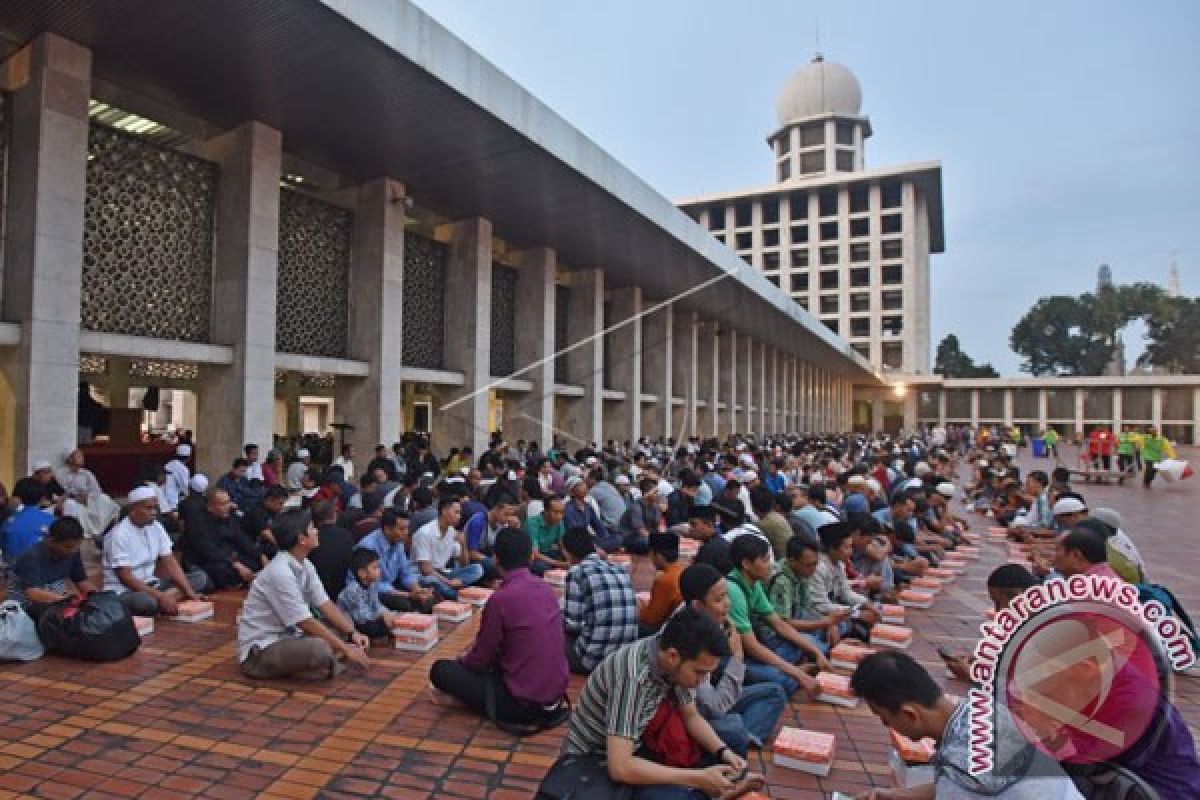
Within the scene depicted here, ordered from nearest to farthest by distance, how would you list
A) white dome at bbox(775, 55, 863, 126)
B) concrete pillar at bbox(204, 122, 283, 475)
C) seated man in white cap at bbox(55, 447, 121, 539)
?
seated man in white cap at bbox(55, 447, 121, 539), concrete pillar at bbox(204, 122, 283, 475), white dome at bbox(775, 55, 863, 126)

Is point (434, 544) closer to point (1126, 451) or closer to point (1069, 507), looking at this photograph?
point (1069, 507)

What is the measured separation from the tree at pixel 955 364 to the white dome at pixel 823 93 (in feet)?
98.1

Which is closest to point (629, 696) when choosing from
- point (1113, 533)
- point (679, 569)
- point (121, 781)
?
point (679, 569)

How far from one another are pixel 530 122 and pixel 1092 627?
35.0ft

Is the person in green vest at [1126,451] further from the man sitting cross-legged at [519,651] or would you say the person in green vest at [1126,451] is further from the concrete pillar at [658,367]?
the man sitting cross-legged at [519,651]

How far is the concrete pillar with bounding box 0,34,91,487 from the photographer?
8.34 m

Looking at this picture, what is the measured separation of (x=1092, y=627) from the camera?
194 centimetres

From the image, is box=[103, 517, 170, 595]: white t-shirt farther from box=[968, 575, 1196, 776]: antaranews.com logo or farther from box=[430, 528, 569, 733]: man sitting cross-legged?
box=[968, 575, 1196, 776]: antaranews.com logo

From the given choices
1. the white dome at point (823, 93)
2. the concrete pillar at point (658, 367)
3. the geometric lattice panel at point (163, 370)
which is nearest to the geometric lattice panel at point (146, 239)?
the geometric lattice panel at point (163, 370)


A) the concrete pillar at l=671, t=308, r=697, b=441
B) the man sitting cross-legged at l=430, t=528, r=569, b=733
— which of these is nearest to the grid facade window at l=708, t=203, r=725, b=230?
the concrete pillar at l=671, t=308, r=697, b=441

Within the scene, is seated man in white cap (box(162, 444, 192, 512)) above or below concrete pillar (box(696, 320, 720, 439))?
below

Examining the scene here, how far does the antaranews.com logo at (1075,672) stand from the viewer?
183 centimetres

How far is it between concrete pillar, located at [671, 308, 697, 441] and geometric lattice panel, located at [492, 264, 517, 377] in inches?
378

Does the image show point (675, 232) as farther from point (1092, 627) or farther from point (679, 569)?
point (1092, 627)
